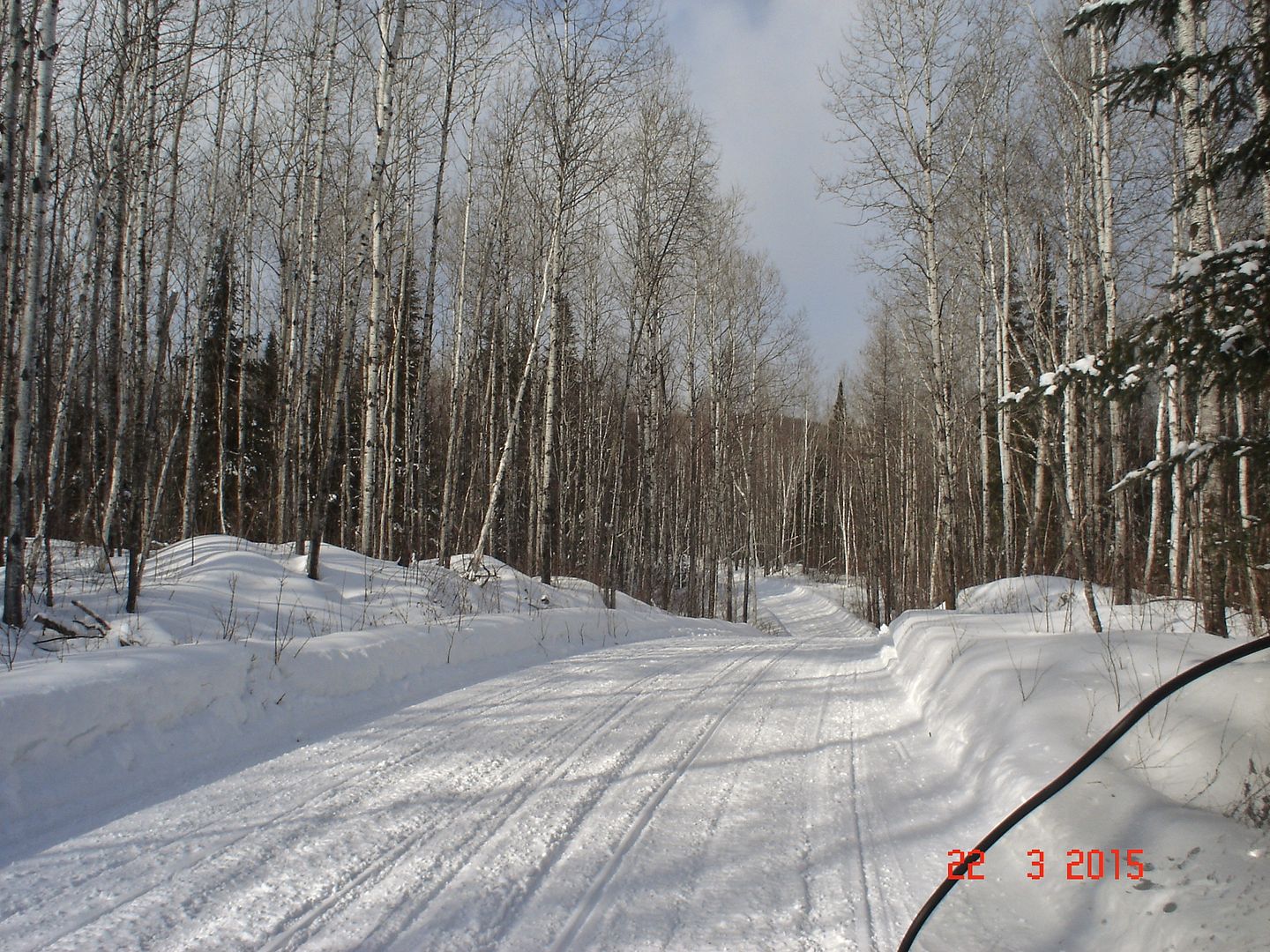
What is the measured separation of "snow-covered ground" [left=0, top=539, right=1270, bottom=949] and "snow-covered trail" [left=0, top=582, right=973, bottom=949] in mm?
14

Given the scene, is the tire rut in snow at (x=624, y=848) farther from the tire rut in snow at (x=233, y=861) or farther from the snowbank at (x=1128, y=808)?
the snowbank at (x=1128, y=808)

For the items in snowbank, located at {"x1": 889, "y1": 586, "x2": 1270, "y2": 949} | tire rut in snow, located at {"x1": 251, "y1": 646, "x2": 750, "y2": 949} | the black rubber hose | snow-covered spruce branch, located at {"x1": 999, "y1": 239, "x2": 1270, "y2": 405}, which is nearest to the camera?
the black rubber hose

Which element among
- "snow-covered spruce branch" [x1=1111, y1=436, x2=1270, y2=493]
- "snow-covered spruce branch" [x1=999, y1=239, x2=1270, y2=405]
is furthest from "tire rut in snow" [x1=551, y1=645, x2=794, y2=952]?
"snow-covered spruce branch" [x1=999, y1=239, x2=1270, y2=405]

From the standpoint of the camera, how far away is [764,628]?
21.6m

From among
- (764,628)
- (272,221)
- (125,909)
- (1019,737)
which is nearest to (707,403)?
(764,628)

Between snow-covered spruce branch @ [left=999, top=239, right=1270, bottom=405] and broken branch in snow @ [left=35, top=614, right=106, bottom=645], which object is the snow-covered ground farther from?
snow-covered spruce branch @ [left=999, top=239, right=1270, bottom=405]

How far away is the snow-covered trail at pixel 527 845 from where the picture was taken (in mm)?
2350

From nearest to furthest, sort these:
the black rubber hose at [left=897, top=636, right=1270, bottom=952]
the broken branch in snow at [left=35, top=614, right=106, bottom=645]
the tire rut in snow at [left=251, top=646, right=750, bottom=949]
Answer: the black rubber hose at [left=897, top=636, right=1270, bottom=952] → the tire rut in snow at [left=251, top=646, right=750, bottom=949] → the broken branch in snow at [left=35, top=614, right=106, bottom=645]

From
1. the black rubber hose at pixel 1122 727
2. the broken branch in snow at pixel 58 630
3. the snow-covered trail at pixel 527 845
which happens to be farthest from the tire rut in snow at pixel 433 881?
the broken branch in snow at pixel 58 630

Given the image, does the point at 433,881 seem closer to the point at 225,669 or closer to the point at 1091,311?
the point at 225,669

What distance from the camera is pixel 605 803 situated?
3.41 m

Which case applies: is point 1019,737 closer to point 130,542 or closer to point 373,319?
point 130,542
